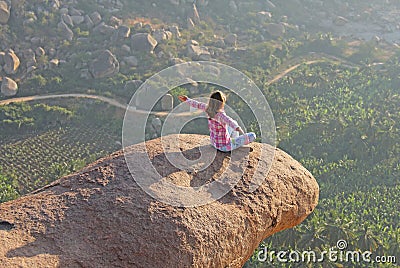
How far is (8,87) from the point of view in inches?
1257

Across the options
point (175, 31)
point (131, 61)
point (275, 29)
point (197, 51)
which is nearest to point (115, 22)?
point (175, 31)

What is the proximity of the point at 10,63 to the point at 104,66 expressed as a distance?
21.7 ft

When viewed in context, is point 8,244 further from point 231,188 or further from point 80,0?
point 80,0

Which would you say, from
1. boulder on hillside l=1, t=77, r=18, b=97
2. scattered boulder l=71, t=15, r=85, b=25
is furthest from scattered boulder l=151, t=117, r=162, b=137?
scattered boulder l=71, t=15, r=85, b=25

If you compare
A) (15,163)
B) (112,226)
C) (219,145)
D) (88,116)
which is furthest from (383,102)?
(112,226)

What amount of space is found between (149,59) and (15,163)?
45.6ft

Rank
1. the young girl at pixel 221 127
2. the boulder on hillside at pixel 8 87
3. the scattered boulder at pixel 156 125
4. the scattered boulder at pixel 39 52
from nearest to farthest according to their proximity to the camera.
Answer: the young girl at pixel 221 127, the scattered boulder at pixel 156 125, the boulder on hillside at pixel 8 87, the scattered boulder at pixel 39 52

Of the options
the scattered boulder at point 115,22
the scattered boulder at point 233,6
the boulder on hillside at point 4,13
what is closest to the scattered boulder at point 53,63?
the boulder on hillside at point 4,13

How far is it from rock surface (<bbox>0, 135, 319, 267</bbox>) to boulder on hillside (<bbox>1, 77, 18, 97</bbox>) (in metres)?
25.5

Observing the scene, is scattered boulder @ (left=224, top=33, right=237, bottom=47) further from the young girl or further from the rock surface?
the rock surface

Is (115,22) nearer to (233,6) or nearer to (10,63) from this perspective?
(10,63)

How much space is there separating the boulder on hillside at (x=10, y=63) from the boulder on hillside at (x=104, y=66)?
525 centimetres

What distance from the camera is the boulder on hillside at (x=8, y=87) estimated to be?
31859 mm

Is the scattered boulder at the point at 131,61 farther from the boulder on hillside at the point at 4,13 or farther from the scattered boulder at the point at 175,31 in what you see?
the boulder on hillside at the point at 4,13
